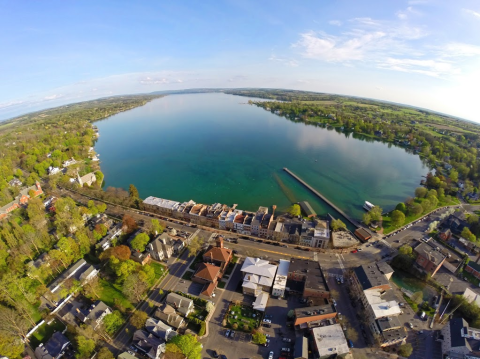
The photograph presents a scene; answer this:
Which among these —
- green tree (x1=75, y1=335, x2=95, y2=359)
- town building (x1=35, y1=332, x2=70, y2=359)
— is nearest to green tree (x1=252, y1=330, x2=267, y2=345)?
green tree (x1=75, y1=335, x2=95, y2=359)

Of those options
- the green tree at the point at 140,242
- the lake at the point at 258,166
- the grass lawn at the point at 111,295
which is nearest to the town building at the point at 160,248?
the green tree at the point at 140,242

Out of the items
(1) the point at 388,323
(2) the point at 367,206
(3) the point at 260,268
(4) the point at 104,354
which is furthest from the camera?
(2) the point at 367,206

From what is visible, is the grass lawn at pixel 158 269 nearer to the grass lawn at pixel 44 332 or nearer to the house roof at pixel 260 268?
the grass lawn at pixel 44 332

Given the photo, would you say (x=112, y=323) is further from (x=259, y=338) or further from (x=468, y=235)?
(x=468, y=235)

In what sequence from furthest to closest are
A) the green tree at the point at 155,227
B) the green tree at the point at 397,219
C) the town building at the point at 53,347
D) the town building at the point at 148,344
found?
1. the green tree at the point at 397,219
2. the green tree at the point at 155,227
3. the town building at the point at 53,347
4. the town building at the point at 148,344

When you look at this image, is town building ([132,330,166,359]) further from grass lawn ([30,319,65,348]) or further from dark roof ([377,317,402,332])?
dark roof ([377,317,402,332])

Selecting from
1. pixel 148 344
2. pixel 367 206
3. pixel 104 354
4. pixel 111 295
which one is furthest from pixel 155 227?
pixel 367 206
